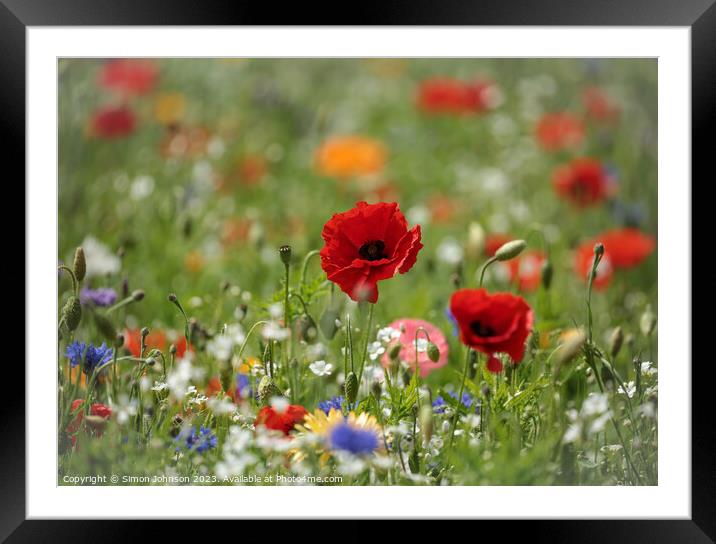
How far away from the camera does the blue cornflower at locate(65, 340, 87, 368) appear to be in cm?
193

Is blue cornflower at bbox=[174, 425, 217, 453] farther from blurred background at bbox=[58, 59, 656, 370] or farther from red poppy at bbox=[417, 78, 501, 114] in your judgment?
red poppy at bbox=[417, 78, 501, 114]

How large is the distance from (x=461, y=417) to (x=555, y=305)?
0.79 meters

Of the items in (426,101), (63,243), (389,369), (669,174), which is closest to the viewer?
(669,174)

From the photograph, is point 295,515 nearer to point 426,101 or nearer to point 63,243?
point 63,243

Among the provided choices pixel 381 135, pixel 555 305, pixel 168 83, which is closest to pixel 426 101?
pixel 381 135

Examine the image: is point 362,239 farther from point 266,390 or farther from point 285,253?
point 266,390

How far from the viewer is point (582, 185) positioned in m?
3.44

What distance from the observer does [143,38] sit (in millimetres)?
1858

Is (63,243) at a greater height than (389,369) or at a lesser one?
greater

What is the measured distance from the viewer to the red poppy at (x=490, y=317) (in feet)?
5.65

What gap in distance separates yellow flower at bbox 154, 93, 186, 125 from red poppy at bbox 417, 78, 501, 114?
3.44 ft

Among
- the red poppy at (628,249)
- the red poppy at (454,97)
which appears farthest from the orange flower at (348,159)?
the red poppy at (628,249)

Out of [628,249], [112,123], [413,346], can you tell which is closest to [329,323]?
[413,346]

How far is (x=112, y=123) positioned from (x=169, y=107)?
0.45m
